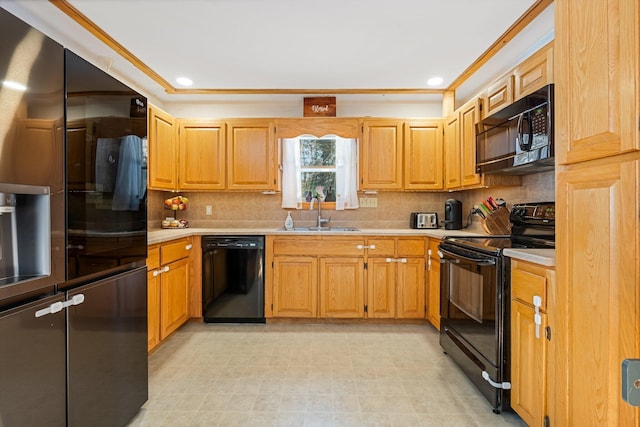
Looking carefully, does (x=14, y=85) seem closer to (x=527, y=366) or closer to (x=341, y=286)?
(x=527, y=366)

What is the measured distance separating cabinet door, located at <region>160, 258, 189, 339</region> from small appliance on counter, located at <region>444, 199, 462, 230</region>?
2727mm

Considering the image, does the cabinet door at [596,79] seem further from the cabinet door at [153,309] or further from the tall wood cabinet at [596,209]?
the cabinet door at [153,309]

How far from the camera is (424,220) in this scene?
3578mm

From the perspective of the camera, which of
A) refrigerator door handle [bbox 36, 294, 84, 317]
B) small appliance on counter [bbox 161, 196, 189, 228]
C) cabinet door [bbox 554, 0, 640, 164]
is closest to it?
cabinet door [bbox 554, 0, 640, 164]

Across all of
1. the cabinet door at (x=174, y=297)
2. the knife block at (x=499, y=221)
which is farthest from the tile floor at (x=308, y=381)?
the knife block at (x=499, y=221)

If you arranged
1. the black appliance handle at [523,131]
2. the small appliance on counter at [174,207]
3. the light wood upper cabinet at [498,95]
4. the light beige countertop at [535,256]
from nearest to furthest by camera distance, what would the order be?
the light beige countertop at [535,256]
the black appliance handle at [523,131]
the light wood upper cabinet at [498,95]
the small appliance on counter at [174,207]

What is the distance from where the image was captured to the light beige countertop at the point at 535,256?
1.42 meters

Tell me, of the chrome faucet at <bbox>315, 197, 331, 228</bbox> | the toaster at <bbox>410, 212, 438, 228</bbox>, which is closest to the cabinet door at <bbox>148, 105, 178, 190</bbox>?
the chrome faucet at <bbox>315, 197, 331, 228</bbox>

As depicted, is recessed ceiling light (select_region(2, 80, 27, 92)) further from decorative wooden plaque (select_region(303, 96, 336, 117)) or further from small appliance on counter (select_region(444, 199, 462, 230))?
small appliance on counter (select_region(444, 199, 462, 230))

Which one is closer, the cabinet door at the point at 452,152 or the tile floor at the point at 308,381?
the tile floor at the point at 308,381

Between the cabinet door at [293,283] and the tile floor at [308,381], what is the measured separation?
0.76 feet

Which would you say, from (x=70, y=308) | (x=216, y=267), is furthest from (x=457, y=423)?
(x=216, y=267)

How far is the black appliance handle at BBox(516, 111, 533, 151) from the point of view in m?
1.91

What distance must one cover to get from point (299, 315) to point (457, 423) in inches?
68.1
